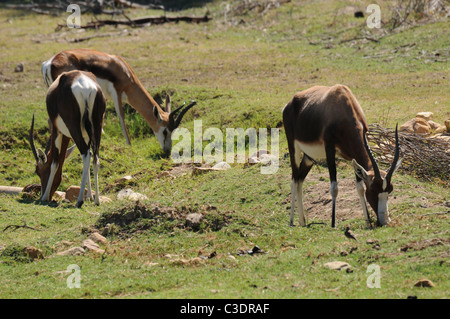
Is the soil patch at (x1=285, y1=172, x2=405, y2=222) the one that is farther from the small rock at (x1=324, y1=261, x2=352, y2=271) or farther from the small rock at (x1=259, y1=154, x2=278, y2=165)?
the small rock at (x1=324, y1=261, x2=352, y2=271)

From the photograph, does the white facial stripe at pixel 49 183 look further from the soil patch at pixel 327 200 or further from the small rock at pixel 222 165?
the soil patch at pixel 327 200

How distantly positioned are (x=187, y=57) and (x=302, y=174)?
10425mm

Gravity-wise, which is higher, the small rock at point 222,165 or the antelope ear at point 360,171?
the antelope ear at point 360,171

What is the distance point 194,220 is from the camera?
25.3 feet

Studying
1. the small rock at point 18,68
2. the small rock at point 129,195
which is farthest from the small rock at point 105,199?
the small rock at point 18,68

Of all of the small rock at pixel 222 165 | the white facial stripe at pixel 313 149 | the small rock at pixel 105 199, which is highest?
the white facial stripe at pixel 313 149

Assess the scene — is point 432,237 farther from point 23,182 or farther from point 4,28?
point 4,28

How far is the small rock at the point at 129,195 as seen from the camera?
953cm

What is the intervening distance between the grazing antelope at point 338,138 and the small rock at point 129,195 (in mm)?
2485

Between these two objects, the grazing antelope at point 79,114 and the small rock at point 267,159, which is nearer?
the grazing antelope at point 79,114

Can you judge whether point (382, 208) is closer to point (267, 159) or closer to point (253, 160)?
point (267, 159)

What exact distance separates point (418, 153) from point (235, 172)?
9.03ft

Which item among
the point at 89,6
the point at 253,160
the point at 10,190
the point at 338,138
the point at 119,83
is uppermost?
the point at 338,138

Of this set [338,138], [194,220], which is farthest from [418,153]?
[194,220]
